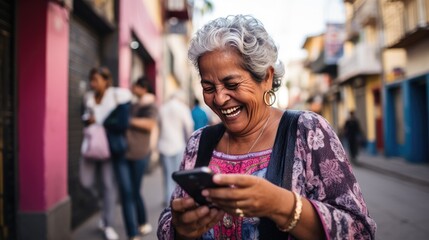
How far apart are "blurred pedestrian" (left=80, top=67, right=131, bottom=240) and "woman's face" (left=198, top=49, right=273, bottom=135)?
327 centimetres

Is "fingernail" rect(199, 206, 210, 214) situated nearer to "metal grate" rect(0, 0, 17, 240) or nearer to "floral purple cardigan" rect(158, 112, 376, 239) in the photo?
"floral purple cardigan" rect(158, 112, 376, 239)

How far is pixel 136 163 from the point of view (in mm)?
5188

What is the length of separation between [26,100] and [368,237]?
396cm

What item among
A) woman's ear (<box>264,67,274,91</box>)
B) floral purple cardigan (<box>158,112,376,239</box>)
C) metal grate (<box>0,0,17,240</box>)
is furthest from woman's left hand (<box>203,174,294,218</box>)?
metal grate (<box>0,0,17,240</box>)

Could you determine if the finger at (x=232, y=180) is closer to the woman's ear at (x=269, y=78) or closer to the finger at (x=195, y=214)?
the finger at (x=195, y=214)

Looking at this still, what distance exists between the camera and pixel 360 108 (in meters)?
23.3

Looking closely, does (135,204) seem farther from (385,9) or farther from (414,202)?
(385,9)

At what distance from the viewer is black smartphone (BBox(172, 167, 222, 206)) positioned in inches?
47.1

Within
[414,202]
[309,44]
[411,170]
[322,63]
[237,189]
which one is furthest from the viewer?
[309,44]

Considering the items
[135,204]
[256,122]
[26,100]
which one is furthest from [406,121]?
[256,122]

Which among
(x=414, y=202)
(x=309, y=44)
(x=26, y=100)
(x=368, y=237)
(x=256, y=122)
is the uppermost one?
(x=309, y=44)

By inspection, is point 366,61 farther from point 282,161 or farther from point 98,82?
point 282,161

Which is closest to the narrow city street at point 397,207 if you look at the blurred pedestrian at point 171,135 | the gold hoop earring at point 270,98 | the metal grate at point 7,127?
the gold hoop earring at point 270,98

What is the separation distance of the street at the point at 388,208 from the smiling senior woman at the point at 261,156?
2.02 m
